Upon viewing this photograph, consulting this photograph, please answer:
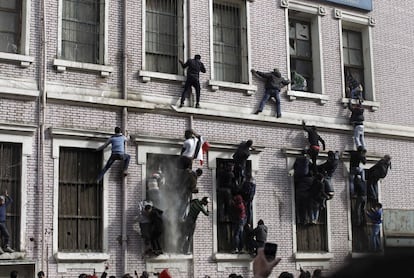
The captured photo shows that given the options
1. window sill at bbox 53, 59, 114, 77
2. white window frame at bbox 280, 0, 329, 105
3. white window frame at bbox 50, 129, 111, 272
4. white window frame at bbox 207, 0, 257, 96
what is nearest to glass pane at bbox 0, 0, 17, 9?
window sill at bbox 53, 59, 114, 77

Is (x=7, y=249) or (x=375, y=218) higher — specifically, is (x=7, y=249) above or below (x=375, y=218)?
below

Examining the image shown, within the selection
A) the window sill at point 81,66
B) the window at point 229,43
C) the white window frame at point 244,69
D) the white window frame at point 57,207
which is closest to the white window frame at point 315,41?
the white window frame at point 244,69

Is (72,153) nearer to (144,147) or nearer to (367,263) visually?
(144,147)

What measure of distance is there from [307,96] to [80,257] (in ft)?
27.1

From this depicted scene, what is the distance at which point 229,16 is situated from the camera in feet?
61.0

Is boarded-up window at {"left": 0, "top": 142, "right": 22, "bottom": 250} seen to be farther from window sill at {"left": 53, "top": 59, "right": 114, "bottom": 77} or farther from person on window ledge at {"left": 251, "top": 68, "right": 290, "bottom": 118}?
person on window ledge at {"left": 251, "top": 68, "right": 290, "bottom": 118}

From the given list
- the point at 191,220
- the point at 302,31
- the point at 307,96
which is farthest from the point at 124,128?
the point at 302,31

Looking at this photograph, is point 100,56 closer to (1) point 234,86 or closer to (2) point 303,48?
(1) point 234,86

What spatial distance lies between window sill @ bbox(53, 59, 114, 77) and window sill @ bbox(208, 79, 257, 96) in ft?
9.28

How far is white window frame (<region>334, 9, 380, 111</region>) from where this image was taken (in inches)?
804

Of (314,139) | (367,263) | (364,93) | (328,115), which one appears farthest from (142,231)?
(367,263)

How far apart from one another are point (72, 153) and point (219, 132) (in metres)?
4.09

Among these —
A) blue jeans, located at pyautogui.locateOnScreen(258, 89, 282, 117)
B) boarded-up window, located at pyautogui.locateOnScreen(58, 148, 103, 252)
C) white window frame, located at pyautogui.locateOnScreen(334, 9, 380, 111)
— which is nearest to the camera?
boarded-up window, located at pyautogui.locateOnScreen(58, 148, 103, 252)

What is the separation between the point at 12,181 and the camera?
564 inches
